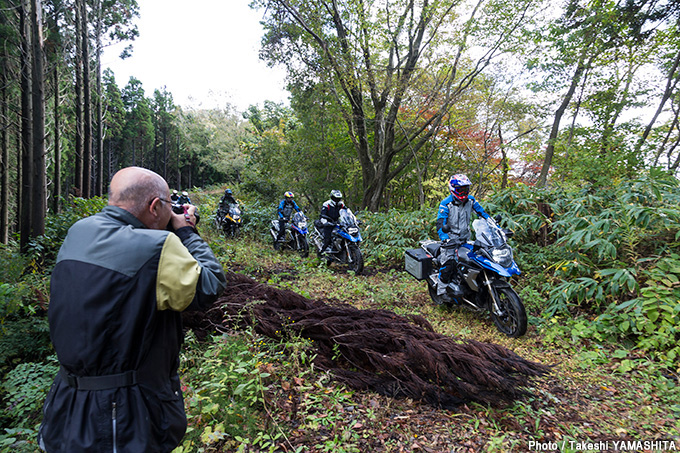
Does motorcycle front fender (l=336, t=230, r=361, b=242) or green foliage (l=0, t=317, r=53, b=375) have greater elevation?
motorcycle front fender (l=336, t=230, r=361, b=242)

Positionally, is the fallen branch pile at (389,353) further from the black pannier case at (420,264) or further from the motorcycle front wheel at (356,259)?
the motorcycle front wheel at (356,259)

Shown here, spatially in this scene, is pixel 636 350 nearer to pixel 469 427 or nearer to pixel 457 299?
pixel 457 299

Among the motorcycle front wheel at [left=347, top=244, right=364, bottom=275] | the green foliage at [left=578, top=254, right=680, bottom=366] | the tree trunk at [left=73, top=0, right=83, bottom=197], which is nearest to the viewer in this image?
the green foliage at [left=578, top=254, right=680, bottom=366]

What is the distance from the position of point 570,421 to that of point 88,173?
19.7m

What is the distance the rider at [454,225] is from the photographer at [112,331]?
403 centimetres

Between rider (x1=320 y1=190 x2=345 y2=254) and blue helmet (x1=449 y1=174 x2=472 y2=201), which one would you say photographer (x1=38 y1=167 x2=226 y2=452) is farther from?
rider (x1=320 y1=190 x2=345 y2=254)

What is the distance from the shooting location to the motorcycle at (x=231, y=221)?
11891 millimetres

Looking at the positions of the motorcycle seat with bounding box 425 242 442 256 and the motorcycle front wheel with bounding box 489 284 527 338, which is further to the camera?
the motorcycle seat with bounding box 425 242 442 256

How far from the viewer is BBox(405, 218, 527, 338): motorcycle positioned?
13.1 ft

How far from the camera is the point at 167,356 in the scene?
1.40m

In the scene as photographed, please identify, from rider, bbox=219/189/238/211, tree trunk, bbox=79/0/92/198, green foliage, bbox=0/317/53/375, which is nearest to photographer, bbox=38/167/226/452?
green foliage, bbox=0/317/53/375

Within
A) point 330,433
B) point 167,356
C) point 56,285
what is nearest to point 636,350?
point 330,433

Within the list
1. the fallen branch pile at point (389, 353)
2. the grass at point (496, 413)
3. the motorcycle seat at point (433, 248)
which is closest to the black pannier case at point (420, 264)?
the motorcycle seat at point (433, 248)

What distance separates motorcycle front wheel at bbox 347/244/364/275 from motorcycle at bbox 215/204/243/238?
19.5ft
